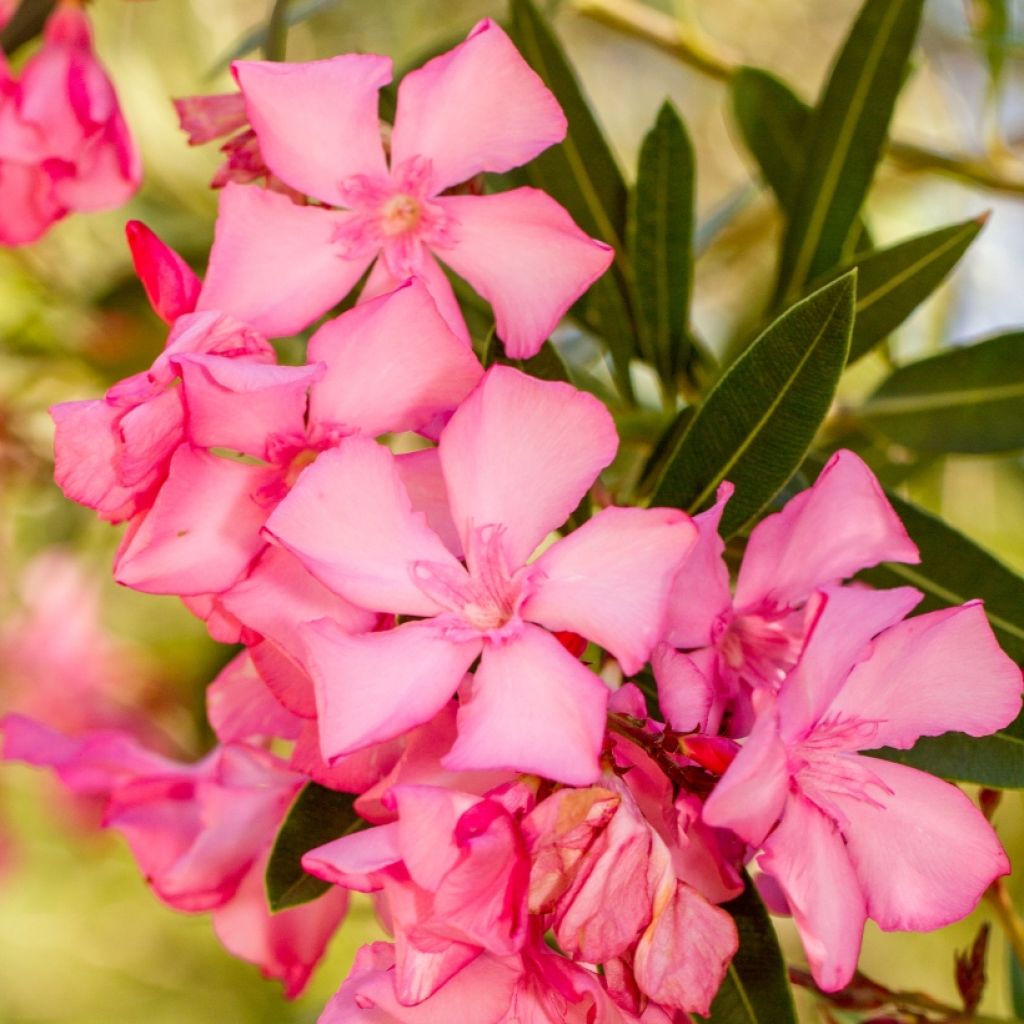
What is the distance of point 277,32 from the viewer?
0.88 metres

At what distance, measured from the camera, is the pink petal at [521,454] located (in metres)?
0.58

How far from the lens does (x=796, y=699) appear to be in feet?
1.77

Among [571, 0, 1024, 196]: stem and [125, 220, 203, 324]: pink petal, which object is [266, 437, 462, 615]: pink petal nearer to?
[125, 220, 203, 324]: pink petal

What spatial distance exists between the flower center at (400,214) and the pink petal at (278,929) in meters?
0.40

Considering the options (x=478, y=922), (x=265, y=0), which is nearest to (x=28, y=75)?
(x=478, y=922)

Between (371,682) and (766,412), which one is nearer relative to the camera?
(371,682)

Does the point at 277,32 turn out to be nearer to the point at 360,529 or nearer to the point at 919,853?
the point at 360,529

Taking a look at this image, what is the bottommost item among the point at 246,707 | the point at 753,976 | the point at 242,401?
the point at 753,976

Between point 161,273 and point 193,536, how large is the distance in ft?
0.44

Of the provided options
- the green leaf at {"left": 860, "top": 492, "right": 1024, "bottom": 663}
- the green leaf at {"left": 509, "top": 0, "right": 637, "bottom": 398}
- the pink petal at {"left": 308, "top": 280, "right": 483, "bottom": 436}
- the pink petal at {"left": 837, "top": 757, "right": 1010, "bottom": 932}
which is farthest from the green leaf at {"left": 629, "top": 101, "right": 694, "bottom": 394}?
the pink petal at {"left": 837, "top": 757, "right": 1010, "bottom": 932}

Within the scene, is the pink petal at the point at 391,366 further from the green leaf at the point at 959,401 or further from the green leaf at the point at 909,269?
the green leaf at the point at 959,401

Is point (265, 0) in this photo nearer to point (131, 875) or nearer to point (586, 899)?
point (131, 875)

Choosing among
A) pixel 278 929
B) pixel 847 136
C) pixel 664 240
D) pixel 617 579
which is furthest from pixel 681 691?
pixel 847 136

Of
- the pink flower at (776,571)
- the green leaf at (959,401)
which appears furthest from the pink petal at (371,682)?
the green leaf at (959,401)
